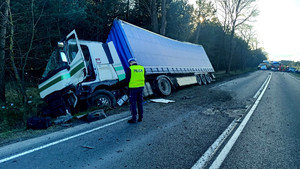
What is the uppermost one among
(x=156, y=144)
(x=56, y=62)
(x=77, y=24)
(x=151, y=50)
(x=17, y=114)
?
(x=77, y=24)

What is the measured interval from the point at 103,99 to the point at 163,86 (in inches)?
140

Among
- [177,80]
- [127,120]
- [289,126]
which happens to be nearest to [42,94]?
[127,120]

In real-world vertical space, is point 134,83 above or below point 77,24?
below

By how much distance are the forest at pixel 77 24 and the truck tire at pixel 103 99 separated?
10.0 ft

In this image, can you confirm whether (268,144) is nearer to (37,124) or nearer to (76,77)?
(37,124)

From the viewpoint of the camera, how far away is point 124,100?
677 cm

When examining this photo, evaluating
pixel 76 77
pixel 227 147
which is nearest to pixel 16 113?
pixel 76 77

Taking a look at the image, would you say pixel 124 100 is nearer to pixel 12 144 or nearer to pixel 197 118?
pixel 197 118

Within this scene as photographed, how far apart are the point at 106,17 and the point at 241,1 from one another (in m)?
20.1

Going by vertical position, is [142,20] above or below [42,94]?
above

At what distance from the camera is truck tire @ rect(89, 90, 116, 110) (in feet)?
19.6

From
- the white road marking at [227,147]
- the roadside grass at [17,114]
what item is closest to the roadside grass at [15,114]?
the roadside grass at [17,114]

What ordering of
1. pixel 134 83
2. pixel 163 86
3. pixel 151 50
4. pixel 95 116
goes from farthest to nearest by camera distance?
pixel 163 86, pixel 151 50, pixel 95 116, pixel 134 83

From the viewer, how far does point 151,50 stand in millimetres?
8586
